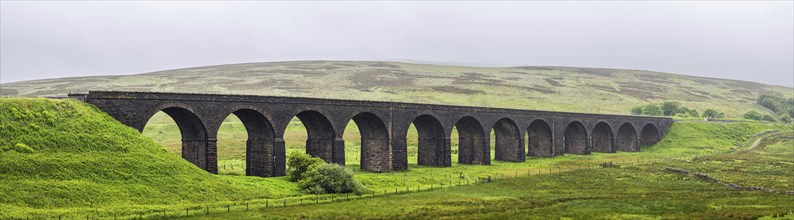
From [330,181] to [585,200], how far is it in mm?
17734

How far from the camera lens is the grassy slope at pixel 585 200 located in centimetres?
3750

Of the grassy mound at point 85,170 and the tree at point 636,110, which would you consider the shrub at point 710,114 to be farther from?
the grassy mound at point 85,170

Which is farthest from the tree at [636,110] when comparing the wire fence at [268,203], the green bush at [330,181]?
the green bush at [330,181]

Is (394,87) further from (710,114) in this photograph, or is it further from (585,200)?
(585,200)

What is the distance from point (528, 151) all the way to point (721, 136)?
45.7 meters

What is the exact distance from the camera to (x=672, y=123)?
413 feet

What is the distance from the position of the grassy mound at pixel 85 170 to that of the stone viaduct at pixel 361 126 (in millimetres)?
3894

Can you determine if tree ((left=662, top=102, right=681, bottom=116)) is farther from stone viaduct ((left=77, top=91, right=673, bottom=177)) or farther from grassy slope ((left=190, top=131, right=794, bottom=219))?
grassy slope ((left=190, top=131, right=794, bottom=219))

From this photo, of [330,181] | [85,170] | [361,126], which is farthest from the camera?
[361,126]

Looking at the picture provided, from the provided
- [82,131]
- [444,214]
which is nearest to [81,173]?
[82,131]

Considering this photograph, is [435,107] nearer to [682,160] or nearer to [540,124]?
[540,124]

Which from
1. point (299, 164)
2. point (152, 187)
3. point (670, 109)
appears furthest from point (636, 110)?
point (152, 187)

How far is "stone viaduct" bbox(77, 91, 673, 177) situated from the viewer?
51728 millimetres

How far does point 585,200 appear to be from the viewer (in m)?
44.9
